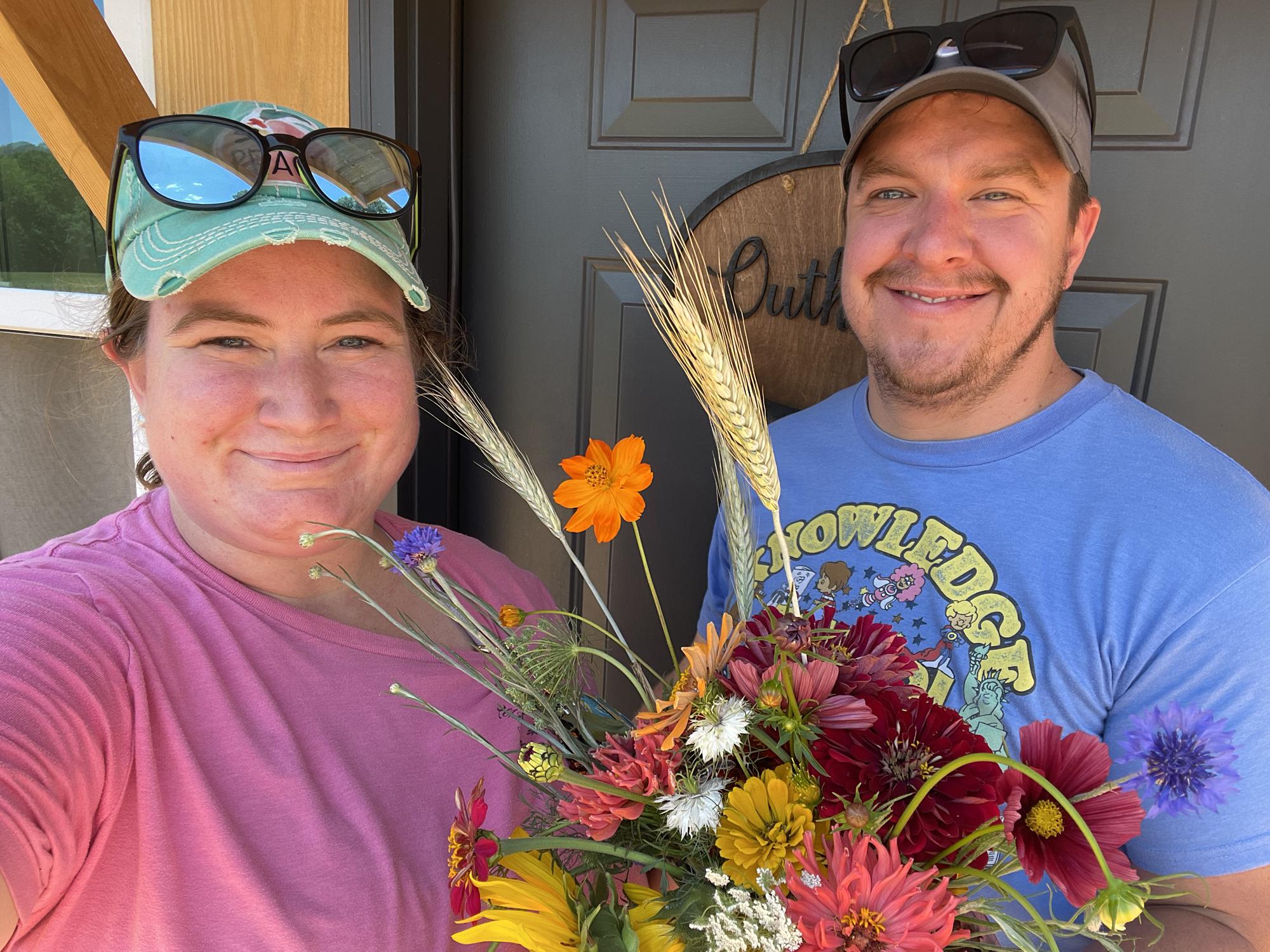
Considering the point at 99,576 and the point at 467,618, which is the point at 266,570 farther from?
the point at 467,618

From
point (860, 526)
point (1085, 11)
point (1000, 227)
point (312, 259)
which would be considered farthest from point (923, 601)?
point (1085, 11)

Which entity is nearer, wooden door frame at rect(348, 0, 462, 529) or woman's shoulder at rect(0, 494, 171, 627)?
woman's shoulder at rect(0, 494, 171, 627)

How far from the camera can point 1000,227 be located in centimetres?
112

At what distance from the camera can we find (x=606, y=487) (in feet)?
2.14

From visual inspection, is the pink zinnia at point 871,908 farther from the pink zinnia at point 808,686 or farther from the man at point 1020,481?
the man at point 1020,481

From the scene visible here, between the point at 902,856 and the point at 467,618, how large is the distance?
36cm

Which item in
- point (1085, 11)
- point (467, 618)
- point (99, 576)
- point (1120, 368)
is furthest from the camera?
point (1120, 368)

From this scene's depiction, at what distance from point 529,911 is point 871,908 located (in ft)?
0.81

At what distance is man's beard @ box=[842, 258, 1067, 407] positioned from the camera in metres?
1.13

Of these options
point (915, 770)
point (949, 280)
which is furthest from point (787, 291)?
point (915, 770)

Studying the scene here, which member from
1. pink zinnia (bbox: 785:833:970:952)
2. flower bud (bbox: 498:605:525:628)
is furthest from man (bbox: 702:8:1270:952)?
pink zinnia (bbox: 785:833:970:952)

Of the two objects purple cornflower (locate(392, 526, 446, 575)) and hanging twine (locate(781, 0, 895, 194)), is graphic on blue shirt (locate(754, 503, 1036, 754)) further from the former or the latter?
hanging twine (locate(781, 0, 895, 194))

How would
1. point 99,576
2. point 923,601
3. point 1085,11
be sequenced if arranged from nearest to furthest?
point 99,576
point 923,601
point 1085,11

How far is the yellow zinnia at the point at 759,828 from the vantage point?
469 mm
